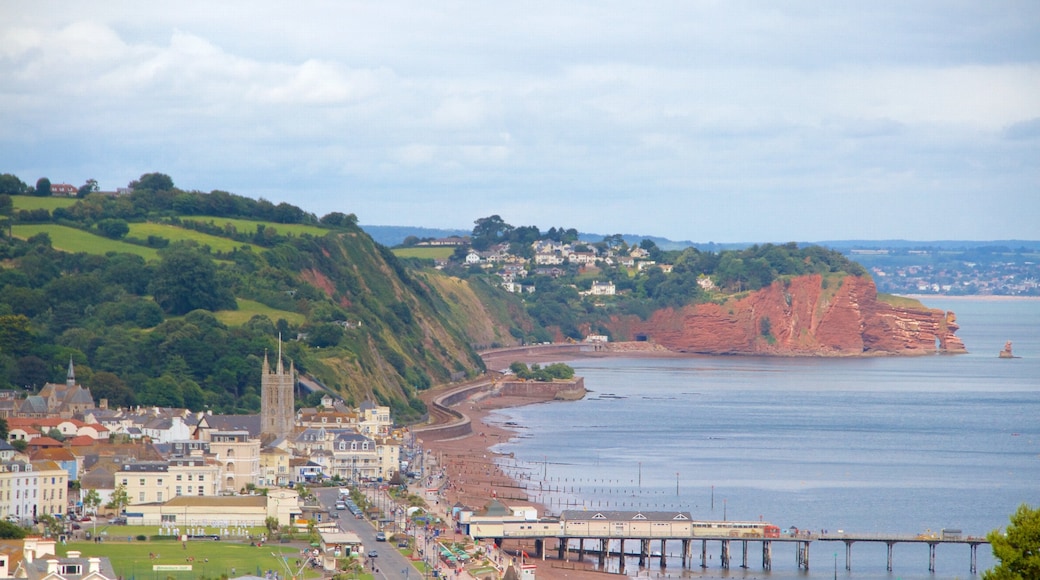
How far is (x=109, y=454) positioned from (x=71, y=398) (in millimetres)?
15988

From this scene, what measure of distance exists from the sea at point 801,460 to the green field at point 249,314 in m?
18.0

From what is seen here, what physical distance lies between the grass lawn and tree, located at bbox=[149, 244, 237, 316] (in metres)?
67.3

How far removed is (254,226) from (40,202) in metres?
20.9

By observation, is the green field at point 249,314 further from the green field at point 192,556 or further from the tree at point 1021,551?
the tree at point 1021,551

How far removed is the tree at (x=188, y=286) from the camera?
12712 centimetres

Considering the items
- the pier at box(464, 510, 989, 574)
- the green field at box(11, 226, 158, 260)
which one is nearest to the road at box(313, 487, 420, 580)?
the pier at box(464, 510, 989, 574)

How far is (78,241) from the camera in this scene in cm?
14688

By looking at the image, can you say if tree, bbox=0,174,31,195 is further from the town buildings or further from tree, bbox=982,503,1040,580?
tree, bbox=982,503,1040,580

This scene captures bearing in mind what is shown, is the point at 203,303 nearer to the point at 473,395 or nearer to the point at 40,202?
the point at 473,395

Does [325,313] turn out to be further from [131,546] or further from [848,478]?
[131,546]

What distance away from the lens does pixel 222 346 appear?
112875mm

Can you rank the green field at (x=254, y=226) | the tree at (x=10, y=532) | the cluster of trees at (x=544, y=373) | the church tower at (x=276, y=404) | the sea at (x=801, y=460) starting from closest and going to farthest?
the tree at (x=10, y=532) < the sea at (x=801, y=460) < the church tower at (x=276, y=404) < the cluster of trees at (x=544, y=373) < the green field at (x=254, y=226)

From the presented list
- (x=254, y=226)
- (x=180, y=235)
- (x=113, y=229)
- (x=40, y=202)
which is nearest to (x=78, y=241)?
(x=113, y=229)

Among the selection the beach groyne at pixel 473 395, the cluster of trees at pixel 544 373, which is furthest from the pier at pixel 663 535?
the cluster of trees at pixel 544 373
